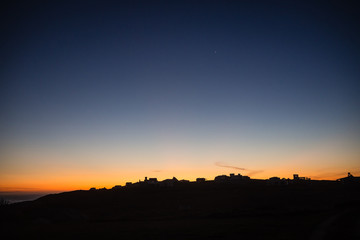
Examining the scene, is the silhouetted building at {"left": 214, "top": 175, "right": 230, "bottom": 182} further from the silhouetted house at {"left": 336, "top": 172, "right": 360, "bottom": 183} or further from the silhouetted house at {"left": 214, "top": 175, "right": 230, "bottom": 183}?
the silhouetted house at {"left": 336, "top": 172, "right": 360, "bottom": 183}

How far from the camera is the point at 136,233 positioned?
1193 inches

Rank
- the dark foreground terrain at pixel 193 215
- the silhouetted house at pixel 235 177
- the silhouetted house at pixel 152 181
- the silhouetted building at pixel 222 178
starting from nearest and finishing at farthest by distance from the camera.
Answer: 1. the dark foreground terrain at pixel 193 215
2. the silhouetted house at pixel 152 181
3. the silhouetted building at pixel 222 178
4. the silhouetted house at pixel 235 177

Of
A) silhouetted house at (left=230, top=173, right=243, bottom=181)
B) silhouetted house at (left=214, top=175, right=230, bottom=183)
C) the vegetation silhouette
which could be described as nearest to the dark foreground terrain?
the vegetation silhouette

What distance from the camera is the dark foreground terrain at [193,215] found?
1113 inches

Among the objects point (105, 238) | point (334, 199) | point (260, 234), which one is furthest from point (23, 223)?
point (334, 199)

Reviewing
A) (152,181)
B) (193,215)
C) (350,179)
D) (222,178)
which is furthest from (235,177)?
(193,215)

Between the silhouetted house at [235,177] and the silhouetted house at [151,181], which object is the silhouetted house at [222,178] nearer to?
the silhouetted house at [235,177]

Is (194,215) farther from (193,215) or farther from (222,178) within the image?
(222,178)

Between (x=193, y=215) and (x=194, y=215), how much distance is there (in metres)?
0.21

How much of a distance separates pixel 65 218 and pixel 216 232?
36408 mm

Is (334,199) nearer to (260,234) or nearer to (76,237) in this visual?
(260,234)

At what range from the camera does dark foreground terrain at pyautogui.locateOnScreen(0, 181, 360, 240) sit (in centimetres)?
2827

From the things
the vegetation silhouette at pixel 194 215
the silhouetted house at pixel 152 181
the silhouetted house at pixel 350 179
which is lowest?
the vegetation silhouette at pixel 194 215

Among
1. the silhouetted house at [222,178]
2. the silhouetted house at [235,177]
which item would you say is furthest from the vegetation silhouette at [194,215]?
the silhouetted house at [235,177]
